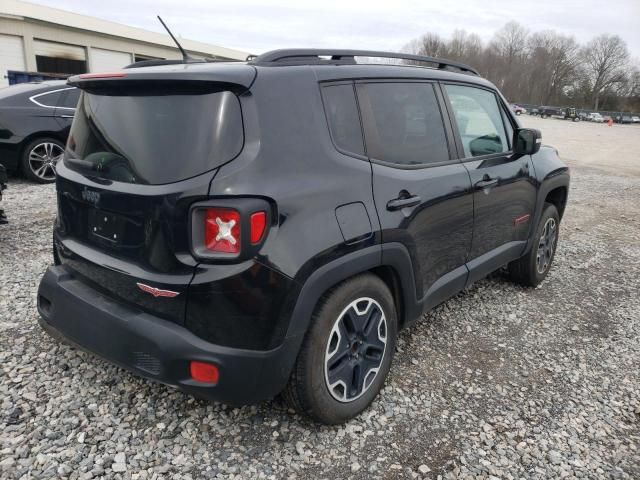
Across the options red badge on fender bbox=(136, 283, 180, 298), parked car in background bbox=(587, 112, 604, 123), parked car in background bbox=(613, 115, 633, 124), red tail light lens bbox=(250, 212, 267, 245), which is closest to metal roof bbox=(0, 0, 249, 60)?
red badge on fender bbox=(136, 283, 180, 298)

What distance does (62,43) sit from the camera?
2744 centimetres

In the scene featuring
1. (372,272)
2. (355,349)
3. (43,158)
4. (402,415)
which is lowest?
(402,415)

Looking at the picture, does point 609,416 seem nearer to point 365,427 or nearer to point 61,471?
point 365,427

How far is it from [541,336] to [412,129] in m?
1.95

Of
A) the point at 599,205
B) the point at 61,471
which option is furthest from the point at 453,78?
the point at 599,205

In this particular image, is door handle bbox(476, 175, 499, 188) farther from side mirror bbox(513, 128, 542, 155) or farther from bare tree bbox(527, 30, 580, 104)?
bare tree bbox(527, 30, 580, 104)

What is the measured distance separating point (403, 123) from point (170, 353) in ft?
5.78

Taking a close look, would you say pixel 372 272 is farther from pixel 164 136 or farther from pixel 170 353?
pixel 164 136

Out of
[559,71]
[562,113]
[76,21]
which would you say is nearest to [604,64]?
[559,71]

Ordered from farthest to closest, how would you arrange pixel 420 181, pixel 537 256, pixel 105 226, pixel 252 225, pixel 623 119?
pixel 623 119 → pixel 537 256 → pixel 420 181 → pixel 105 226 → pixel 252 225

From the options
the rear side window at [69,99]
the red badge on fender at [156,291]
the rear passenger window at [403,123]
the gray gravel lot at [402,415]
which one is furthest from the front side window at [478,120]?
the rear side window at [69,99]

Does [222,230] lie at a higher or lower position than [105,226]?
higher

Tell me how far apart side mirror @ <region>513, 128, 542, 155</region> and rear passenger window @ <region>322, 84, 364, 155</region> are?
6.12 ft

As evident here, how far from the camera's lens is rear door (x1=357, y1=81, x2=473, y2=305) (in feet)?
8.44
